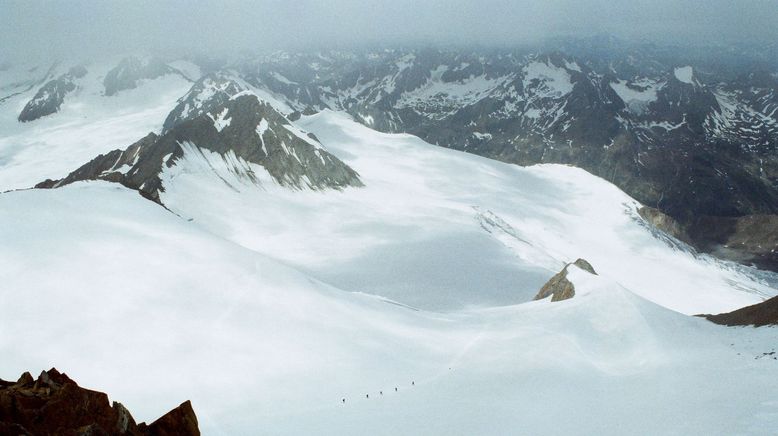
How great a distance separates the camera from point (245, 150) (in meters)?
90.2

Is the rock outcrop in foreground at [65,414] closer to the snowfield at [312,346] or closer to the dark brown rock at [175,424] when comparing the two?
the dark brown rock at [175,424]

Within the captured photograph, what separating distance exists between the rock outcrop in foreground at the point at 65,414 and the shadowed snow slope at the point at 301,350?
383cm

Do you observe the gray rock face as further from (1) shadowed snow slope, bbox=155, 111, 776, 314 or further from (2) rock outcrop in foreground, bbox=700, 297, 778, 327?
(2) rock outcrop in foreground, bbox=700, 297, 778, 327

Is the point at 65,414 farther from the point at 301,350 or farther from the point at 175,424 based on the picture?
the point at 301,350

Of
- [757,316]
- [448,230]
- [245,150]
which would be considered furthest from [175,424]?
[245,150]

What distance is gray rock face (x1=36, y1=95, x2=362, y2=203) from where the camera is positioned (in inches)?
3270

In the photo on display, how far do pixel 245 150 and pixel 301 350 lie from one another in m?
76.8

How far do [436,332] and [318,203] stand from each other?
212ft

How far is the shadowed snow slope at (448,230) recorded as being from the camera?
55125mm

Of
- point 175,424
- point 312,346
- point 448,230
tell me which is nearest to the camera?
point 175,424

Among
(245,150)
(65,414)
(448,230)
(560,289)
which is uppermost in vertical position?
(65,414)

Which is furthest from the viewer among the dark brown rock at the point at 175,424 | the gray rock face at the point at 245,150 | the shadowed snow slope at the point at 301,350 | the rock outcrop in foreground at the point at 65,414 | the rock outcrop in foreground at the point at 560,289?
the gray rock face at the point at 245,150

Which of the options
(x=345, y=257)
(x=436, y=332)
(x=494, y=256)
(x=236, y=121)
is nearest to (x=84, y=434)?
(x=436, y=332)

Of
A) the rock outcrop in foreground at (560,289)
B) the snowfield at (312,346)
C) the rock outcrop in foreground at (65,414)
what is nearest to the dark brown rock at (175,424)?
the rock outcrop in foreground at (65,414)
